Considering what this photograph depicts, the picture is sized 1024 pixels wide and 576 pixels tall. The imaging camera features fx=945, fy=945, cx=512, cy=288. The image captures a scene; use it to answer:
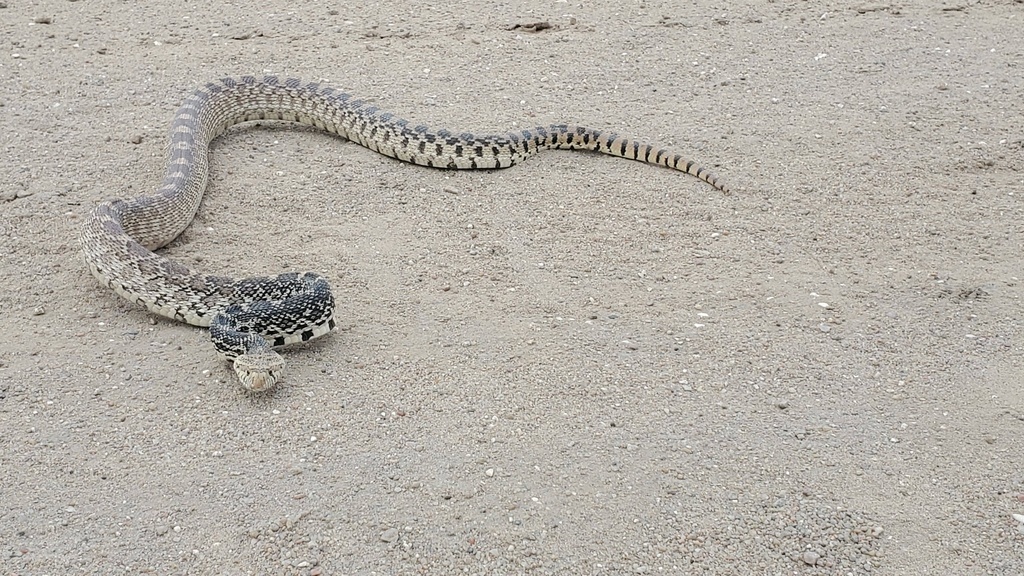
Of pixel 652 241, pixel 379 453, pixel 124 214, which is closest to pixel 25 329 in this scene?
pixel 124 214

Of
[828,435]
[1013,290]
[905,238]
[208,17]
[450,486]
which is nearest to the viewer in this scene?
[450,486]

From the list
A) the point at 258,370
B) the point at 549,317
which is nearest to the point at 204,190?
the point at 258,370

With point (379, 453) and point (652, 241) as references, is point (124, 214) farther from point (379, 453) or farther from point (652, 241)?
point (652, 241)

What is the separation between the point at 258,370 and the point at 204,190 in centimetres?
359

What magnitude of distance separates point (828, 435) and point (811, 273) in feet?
7.17

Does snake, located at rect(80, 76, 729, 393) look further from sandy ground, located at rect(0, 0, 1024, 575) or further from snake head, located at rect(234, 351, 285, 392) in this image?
sandy ground, located at rect(0, 0, 1024, 575)

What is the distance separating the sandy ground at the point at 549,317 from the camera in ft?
18.3

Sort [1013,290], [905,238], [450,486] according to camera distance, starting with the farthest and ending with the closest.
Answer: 1. [905,238]
2. [1013,290]
3. [450,486]

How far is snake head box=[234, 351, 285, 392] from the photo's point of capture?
6.45m

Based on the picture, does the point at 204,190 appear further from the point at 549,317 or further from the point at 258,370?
the point at 549,317

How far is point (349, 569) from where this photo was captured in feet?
17.3

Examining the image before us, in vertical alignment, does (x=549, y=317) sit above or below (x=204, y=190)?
below

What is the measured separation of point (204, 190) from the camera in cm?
943

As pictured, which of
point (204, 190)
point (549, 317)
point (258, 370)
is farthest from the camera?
point (204, 190)
